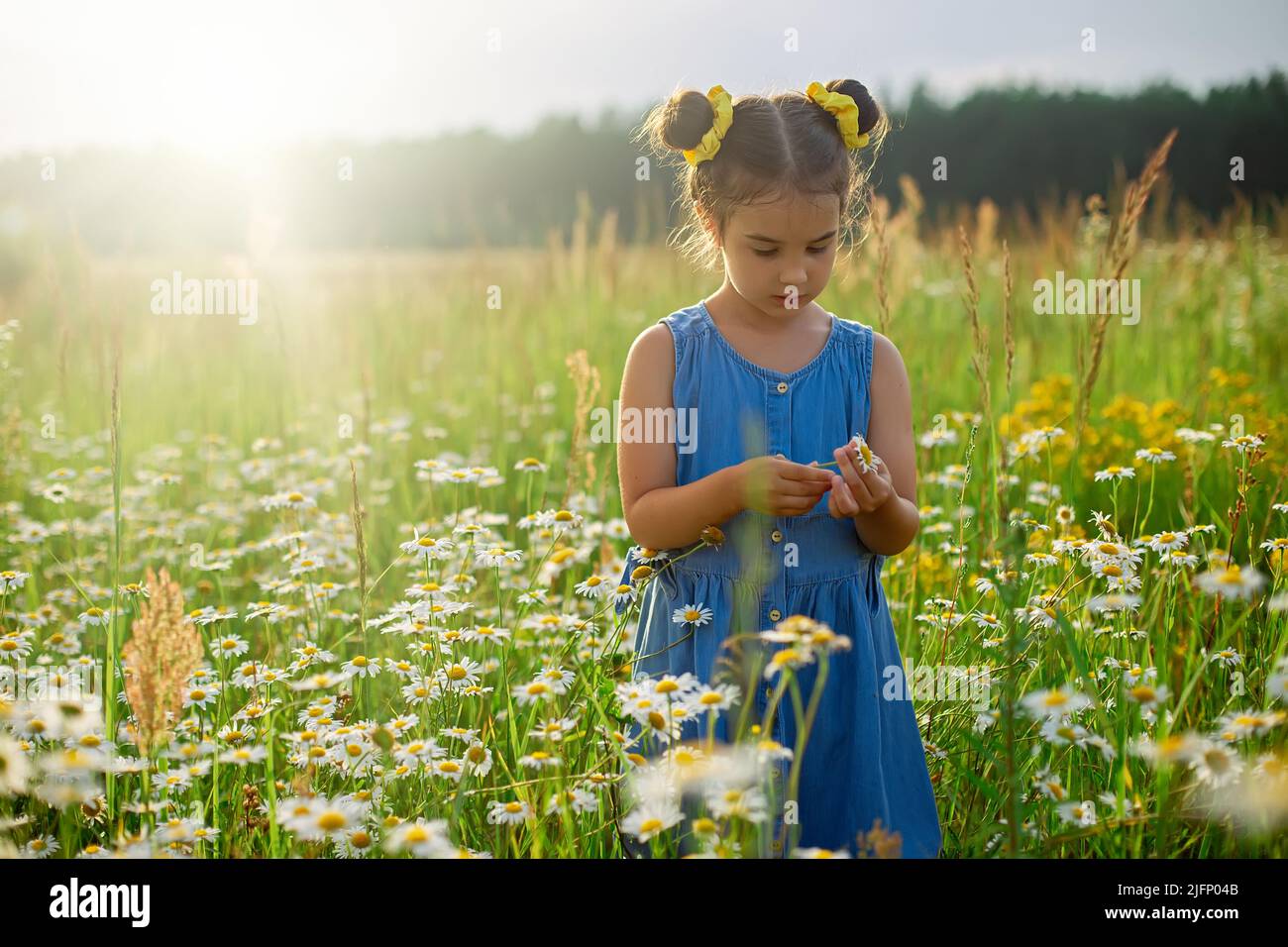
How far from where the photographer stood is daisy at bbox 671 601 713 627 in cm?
175

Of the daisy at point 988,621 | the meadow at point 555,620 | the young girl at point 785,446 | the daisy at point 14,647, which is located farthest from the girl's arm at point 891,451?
the daisy at point 14,647

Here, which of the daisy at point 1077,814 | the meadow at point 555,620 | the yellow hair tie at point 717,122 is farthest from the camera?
the yellow hair tie at point 717,122

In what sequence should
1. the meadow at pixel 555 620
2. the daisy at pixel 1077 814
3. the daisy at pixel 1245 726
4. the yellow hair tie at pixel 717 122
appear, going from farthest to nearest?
1. the yellow hair tie at pixel 717 122
2. the daisy at pixel 1077 814
3. the meadow at pixel 555 620
4. the daisy at pixel 1245 726

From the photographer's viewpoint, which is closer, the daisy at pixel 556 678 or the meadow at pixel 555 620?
the meadow at pixel 555 620

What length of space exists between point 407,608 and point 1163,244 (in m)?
6.52

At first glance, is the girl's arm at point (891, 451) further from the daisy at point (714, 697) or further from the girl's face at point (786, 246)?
the daisy at point (714, 697)

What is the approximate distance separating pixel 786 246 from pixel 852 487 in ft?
1.37

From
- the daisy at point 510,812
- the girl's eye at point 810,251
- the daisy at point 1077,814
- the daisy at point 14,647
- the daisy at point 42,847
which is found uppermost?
the girl's eye at point 810,251

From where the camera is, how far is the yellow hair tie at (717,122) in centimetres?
178

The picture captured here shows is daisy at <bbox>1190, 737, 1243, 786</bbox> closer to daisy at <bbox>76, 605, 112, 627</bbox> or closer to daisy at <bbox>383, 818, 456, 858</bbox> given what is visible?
daisy at <bbox>383, 818, 456, 858</bbox>

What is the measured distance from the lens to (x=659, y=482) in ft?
5.80

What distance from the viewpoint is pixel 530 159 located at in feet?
44.8

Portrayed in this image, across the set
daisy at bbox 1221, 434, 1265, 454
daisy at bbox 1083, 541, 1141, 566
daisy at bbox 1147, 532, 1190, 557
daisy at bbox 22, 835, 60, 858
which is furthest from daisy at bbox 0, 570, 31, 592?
daisy at bbox 1221, 434, 1265, 454

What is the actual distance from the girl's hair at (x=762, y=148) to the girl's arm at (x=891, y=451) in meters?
0.29
